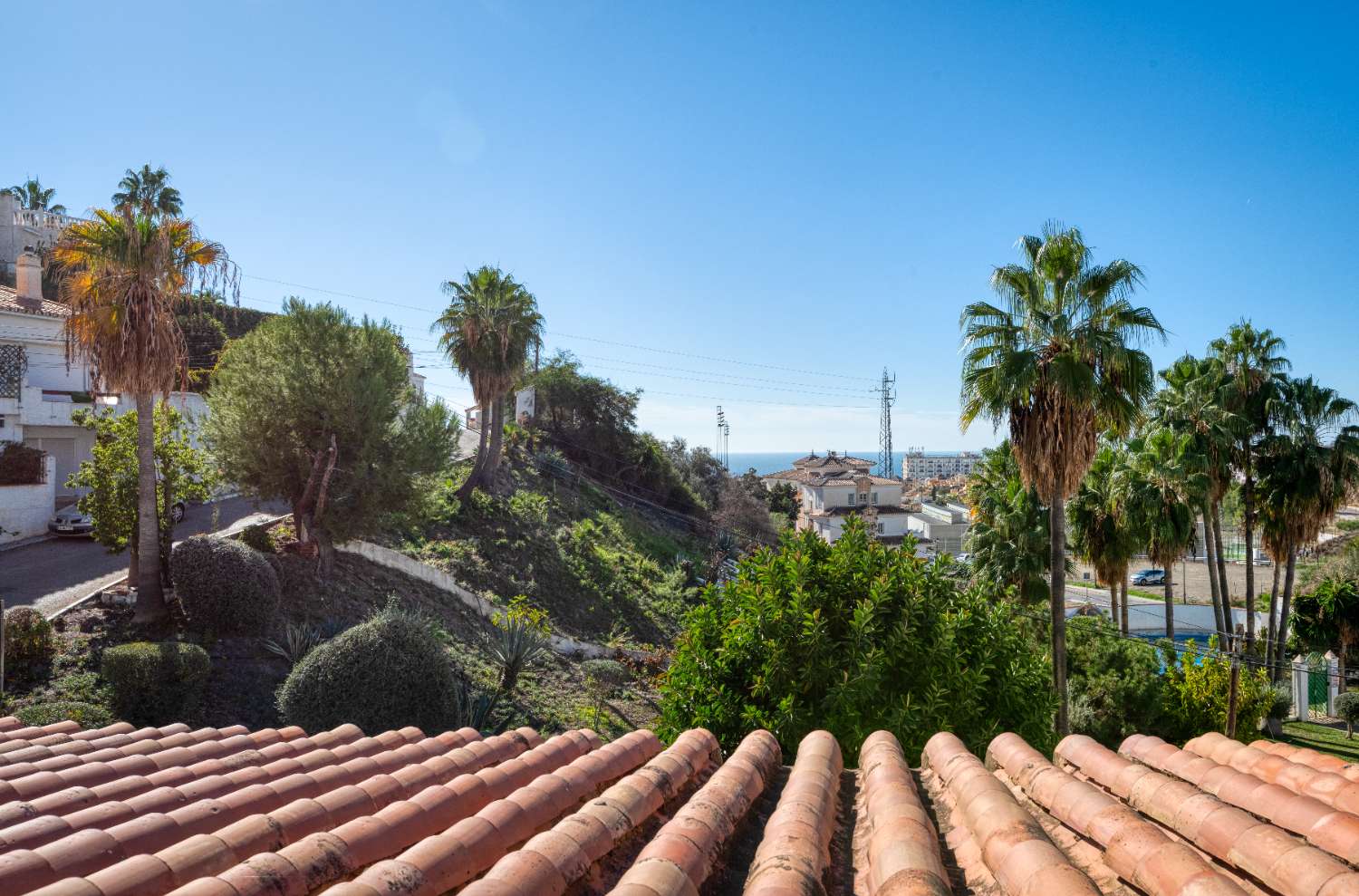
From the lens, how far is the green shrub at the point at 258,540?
19078 mm

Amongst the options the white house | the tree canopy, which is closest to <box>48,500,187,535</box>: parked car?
the tree canopy

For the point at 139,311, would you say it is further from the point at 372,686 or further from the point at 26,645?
the point at 372,686

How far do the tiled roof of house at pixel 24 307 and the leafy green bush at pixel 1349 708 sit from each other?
41059 mm

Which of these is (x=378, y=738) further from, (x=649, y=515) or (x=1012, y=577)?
(x=649, y=515)

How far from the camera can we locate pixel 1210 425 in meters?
21.9

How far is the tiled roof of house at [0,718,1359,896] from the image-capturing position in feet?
9.43

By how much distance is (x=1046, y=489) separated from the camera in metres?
14.6

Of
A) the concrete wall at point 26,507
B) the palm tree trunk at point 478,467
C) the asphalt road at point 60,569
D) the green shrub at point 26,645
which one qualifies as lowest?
the green shrub at point 26,645

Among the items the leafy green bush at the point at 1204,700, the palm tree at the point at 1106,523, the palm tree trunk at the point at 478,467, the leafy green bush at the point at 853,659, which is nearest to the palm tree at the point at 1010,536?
the palm tree at the point at 1106,523

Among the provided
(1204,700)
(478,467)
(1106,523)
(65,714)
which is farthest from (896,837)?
(478,467)

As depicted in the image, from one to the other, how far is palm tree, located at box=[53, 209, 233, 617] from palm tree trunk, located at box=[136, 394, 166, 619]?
17 millimetres

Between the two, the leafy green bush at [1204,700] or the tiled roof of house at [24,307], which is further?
the tiled roof of house at [24,307]

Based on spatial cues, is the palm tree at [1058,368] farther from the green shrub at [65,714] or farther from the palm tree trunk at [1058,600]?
the green shrub at [65,714]

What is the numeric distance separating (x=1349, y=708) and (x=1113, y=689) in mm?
10470
